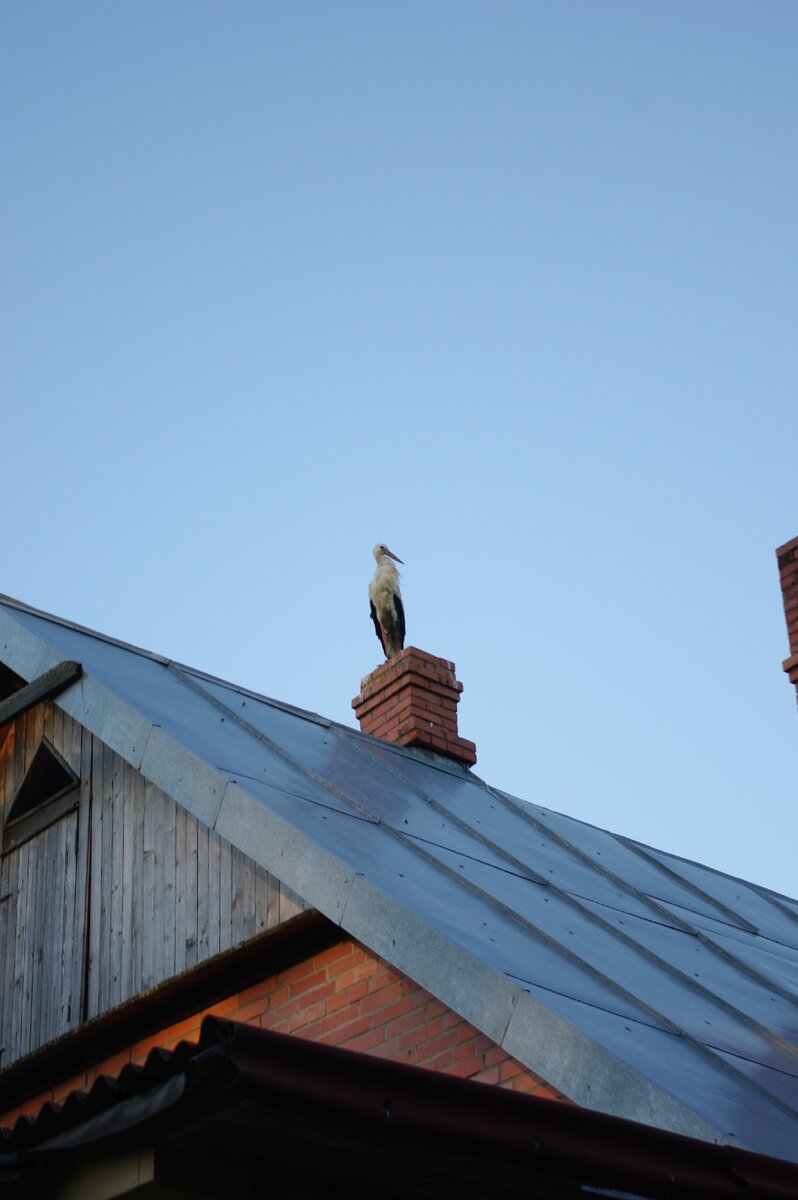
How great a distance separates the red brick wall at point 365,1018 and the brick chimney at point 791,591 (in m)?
6.00

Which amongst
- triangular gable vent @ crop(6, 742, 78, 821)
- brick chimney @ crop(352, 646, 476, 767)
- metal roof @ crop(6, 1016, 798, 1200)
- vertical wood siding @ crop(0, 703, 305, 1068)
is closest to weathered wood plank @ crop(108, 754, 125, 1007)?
vertical wood siding @ crop(0, 703, 305, 1068)

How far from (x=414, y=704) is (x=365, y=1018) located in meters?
5.53

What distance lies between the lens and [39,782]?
34.8 feet

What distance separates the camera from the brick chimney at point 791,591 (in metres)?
12.9

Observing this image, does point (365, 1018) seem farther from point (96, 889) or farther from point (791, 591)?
point (791, 591)

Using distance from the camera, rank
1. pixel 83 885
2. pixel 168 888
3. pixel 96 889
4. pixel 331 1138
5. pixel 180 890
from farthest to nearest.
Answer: pixel 83 885 → pixel 96 889 → pixel 168 888 → pixel 180 890 → pixel 331 1138

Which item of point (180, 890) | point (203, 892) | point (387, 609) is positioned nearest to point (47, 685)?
point (180, 890)

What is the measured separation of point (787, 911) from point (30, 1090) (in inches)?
231

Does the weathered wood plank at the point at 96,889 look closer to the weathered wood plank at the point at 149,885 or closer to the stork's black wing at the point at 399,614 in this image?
the weathered wood plank at the point at 149,885

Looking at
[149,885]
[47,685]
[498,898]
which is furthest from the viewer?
[47,685]

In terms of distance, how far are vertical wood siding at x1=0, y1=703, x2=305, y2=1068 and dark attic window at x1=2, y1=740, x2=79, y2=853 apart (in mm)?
60

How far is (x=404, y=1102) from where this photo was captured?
4.71 metres

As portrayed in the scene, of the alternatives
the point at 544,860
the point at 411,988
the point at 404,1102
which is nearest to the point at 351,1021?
the point at 411,988

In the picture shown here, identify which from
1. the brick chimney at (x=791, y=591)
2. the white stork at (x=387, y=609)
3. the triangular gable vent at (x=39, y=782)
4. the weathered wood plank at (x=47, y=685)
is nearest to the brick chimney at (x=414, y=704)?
the white stork at (x=387, y=609)
